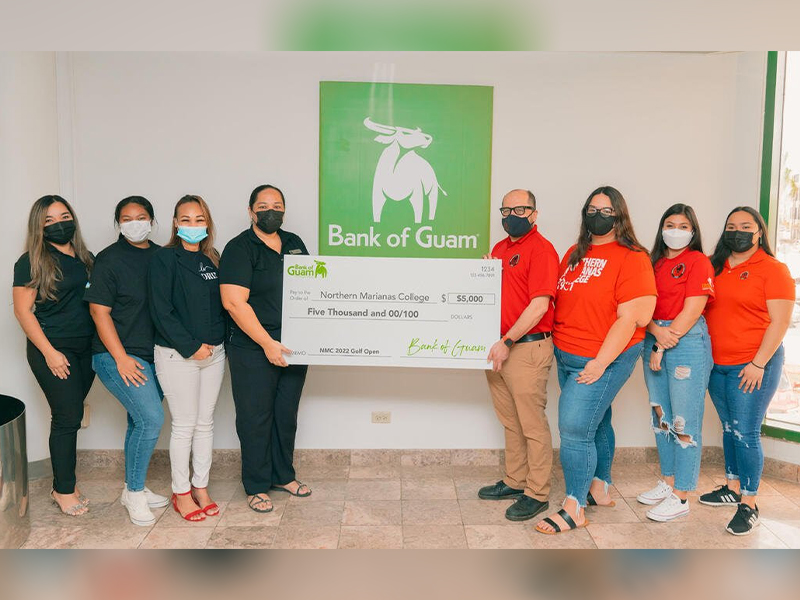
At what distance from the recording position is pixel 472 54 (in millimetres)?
3547

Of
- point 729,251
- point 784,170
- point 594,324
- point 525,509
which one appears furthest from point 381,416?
point 784,170

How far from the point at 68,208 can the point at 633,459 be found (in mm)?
3560

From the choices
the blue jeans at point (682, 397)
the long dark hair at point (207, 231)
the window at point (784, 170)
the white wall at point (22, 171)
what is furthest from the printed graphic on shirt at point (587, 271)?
the white wall at point (22, 171)

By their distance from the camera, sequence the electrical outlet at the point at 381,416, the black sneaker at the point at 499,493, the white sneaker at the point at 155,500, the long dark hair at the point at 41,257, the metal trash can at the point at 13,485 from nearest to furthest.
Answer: the metal trash can at the point at 13,485
the long dark hair at the point at 41,257
the white sneaker at the point at 155,500
the black sneaker at the point at 499,493
the electrical outlet at the point at 381,416

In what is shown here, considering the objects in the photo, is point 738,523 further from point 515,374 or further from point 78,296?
point 78,296

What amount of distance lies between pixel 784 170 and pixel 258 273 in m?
3.18

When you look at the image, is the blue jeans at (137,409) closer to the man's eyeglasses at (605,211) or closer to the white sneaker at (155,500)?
the white sneaker at (155,500)

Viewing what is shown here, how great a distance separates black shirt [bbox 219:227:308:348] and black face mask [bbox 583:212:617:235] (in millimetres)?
1473

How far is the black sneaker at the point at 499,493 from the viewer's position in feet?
10.8

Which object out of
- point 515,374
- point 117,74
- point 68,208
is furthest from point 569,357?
point 117,74

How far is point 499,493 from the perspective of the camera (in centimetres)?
328

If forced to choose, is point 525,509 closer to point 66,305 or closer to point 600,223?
point 600,223

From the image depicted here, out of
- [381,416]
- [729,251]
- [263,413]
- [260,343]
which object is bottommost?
[381,416]

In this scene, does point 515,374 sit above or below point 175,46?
below
